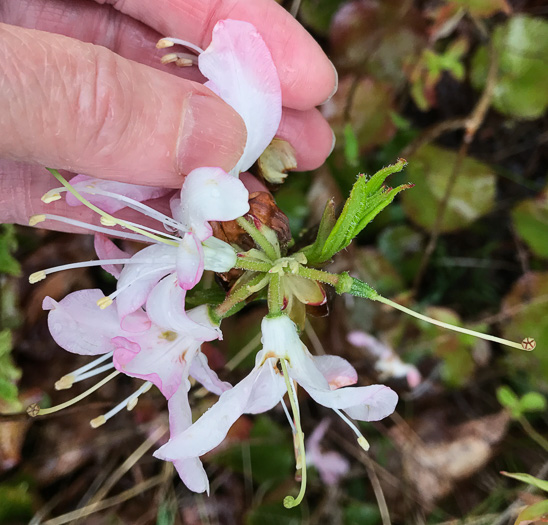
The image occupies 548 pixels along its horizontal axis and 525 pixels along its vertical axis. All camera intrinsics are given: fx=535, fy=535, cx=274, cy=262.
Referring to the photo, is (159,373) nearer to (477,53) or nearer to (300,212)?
(300,212)

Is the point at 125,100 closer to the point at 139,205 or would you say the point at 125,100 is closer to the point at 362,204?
the point at 139,205

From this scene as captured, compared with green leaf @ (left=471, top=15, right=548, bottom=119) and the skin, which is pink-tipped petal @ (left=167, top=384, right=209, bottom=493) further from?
green leaf @ (left=471, top=15, right=548, bottom=119)

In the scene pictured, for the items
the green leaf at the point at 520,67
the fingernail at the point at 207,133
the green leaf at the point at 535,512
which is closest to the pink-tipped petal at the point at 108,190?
the fingernail at the point at 207,133

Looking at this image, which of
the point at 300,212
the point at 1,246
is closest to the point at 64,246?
the point at 1,246

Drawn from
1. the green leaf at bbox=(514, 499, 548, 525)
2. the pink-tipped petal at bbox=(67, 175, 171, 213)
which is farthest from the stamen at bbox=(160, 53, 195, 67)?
the green leaf at bbox=(514, 499, 548, 525)

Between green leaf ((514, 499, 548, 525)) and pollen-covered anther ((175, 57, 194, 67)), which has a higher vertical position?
pollen-covered anther ((175, 57, 194, 67))

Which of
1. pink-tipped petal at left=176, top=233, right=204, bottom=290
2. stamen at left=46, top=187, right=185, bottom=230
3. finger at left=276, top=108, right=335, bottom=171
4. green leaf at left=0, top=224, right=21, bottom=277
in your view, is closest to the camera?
pink-tipped petal at left=176, top=233, right=204, bottom=290
